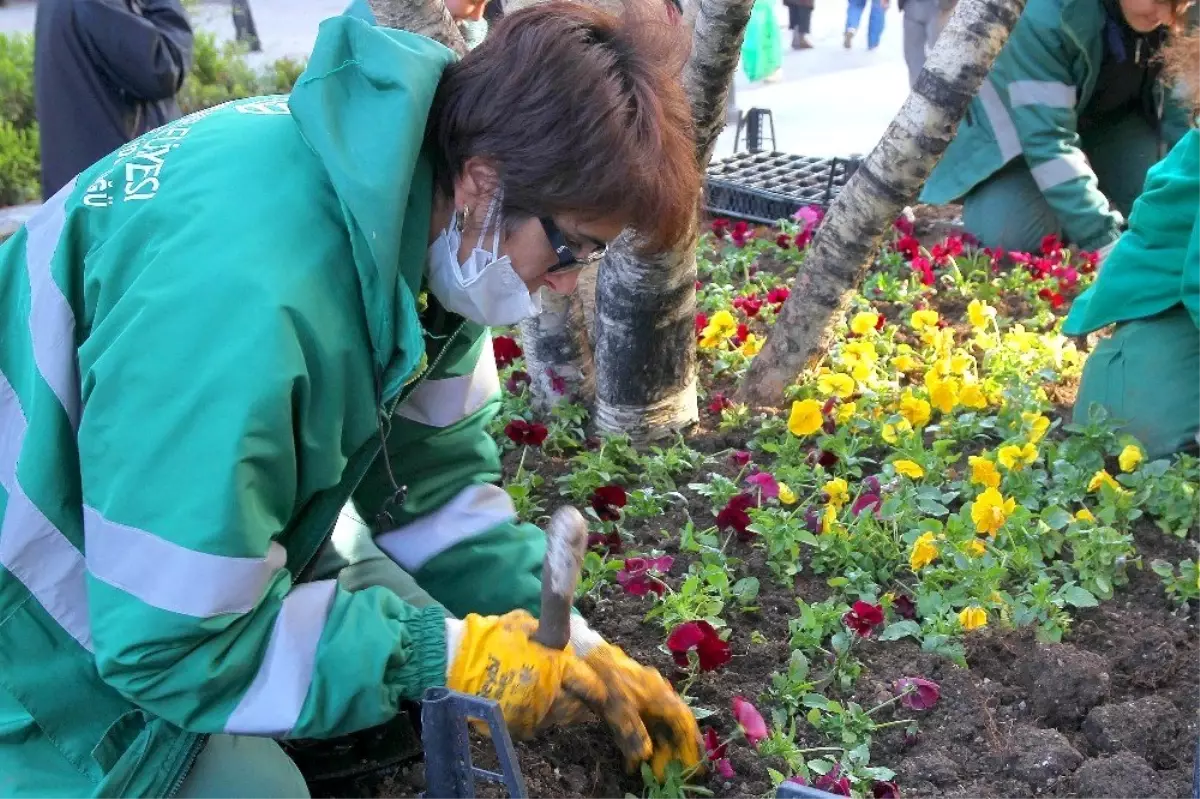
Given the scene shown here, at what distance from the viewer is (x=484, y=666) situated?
5.27 ft

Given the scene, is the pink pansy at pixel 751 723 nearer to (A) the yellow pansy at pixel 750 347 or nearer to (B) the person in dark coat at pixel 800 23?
(A) the yellow pansy at pixel 750 347

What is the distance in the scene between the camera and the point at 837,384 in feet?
9.44

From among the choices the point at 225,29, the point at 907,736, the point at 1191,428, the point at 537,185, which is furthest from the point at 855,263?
the point at 225,29

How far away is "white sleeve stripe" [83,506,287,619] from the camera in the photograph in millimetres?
1381

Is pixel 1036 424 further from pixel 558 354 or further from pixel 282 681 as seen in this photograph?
pixel 282 681

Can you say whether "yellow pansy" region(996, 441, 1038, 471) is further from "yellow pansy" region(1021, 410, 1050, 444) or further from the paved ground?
the paved ground

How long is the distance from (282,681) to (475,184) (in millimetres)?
680

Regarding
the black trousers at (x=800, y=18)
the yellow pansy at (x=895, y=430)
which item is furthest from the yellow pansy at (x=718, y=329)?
the black trousers at (x=800, y=18)

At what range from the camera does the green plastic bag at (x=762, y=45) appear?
9.18m

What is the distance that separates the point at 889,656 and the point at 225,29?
1223cm

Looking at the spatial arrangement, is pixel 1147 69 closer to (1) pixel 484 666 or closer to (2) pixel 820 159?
(2) pixel 820 159

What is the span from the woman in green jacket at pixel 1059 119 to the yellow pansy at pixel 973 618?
237 cm

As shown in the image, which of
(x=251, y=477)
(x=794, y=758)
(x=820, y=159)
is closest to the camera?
(x=251, y=477)

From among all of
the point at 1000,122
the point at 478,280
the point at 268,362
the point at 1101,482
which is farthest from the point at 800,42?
the point at 268,362
